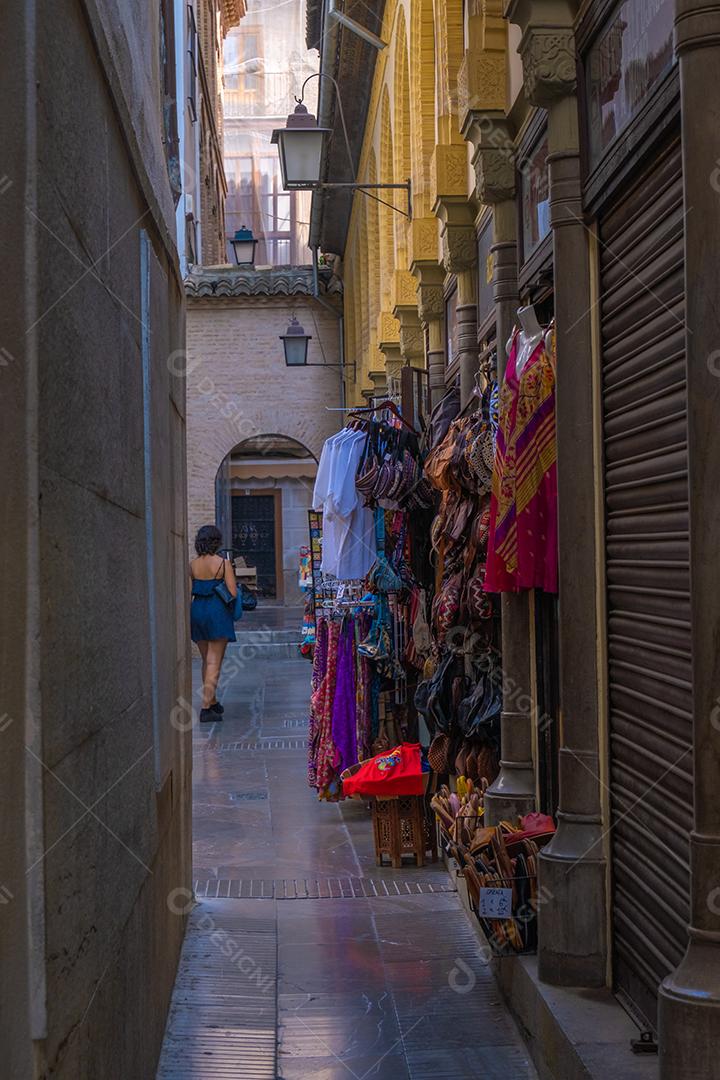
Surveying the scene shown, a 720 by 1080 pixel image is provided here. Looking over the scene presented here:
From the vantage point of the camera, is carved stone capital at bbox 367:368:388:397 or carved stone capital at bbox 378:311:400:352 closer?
carved stone capital at bbox 378:311:400:352

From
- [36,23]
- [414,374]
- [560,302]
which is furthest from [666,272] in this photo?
[414,374]

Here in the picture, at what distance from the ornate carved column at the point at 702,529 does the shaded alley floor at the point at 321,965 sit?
62.2 inches

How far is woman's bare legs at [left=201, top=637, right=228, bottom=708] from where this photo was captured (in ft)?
44.9

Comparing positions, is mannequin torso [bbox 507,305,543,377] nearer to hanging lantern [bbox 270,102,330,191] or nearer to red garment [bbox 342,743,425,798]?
red garment [bbox 342,743,425,798]

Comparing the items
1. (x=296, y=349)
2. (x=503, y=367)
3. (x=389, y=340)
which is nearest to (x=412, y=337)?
(x=389, y=340)

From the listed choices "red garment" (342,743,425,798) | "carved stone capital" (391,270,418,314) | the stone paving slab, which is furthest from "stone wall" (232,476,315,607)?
"red garment" (342,743,425,798)

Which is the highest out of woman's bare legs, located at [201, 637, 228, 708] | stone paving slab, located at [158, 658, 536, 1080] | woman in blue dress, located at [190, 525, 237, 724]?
woman in blue dress, located at [190, 525, 237, 724]

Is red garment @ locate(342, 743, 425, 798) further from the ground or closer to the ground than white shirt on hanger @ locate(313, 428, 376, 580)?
closer to the ground

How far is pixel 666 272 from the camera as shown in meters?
3.87

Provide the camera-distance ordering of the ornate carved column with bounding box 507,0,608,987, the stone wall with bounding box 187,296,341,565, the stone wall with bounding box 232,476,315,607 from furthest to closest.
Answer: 1. the stone wall with bounding box 232,476,315,607
2. the stone wall with bounding box 187,296,341,565
3. the ornate carved column with bounding box 507,0,608,987

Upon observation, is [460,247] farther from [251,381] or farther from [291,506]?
[291,506]

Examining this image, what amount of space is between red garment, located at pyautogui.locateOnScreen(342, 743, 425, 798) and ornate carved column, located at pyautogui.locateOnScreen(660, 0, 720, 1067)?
411 cm

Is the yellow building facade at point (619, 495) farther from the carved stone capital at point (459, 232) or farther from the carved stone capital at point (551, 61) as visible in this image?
the carved stone capital at point (459, 232)

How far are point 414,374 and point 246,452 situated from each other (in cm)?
2703
